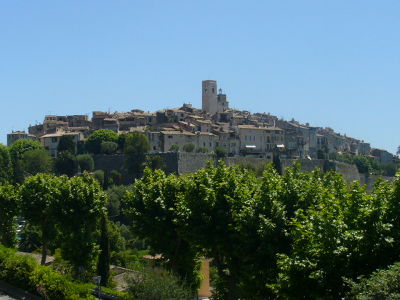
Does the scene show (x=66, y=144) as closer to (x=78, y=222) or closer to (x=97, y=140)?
(x=97, y=140)

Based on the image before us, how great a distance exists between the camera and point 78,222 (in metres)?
31.6

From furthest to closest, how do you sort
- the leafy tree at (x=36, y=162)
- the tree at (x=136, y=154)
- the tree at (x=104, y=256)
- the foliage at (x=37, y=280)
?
the leafy tree at (x=36, y=162)
the tree at (x=136, y=154)
the tree at (x=104, y=256)
the foliage at (x=37, y=280)

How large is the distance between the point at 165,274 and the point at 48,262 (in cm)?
1451

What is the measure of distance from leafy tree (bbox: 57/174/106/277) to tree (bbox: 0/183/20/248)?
3.65 meters

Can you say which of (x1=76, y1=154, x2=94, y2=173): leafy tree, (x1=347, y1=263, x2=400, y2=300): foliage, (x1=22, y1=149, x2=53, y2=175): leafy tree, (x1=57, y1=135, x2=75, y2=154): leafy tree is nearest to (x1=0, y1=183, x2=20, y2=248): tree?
(x1=347, y1=263, x2=400, y2=300): foliage

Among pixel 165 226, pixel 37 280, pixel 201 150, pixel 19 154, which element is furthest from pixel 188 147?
pixel 37 280

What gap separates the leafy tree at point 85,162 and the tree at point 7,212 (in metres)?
50.0

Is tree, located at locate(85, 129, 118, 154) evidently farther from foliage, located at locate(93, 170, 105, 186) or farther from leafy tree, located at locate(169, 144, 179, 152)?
foliage, located at locate(93, 170, 105, 186)

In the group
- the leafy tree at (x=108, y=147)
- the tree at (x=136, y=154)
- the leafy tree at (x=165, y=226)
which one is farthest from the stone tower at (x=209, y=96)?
the leafy tree at (x=165, y=226)

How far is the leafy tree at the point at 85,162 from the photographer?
85.6 meters

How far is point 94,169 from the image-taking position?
289 ft

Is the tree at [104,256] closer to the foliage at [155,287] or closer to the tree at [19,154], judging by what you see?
the foliage at [155,287]

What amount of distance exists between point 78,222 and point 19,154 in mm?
63488

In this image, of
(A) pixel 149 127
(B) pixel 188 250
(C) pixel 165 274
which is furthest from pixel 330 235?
(A) pixel 149 127
